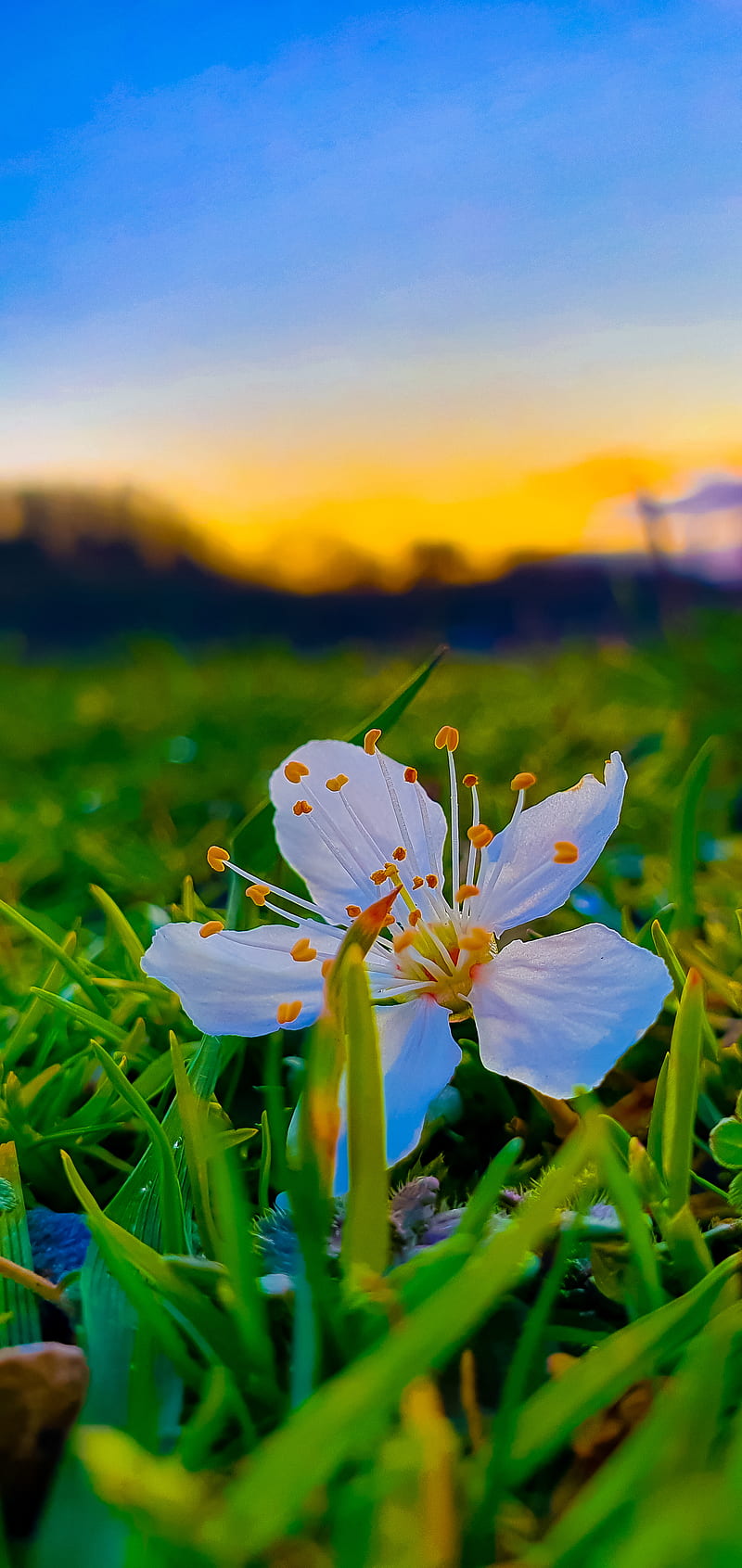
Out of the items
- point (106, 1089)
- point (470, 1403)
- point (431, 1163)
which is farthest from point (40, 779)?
point (470, 1403)

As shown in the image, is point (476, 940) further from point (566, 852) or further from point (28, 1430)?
point (28, 1430)

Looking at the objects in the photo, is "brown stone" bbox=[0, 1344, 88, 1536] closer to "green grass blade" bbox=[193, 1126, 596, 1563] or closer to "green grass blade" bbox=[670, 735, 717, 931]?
"green grass blade" bbox=[193, 1126, 596, 1563]

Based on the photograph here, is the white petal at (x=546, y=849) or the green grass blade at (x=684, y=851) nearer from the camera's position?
the white petal at (x=546, y=849)

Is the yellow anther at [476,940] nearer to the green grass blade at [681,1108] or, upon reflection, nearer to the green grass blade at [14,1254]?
the green grass blade at [681,1108]

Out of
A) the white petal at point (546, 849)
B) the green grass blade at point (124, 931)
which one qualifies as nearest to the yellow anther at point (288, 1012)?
A: the white petal at point (546, 849)

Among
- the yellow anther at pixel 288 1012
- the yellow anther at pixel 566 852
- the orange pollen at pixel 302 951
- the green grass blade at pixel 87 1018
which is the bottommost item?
the green grass blade at pixel 87 1018

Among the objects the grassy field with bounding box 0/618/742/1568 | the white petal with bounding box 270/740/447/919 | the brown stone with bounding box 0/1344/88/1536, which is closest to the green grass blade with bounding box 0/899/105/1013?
the grassy field with bounding box 0/618/742/1568

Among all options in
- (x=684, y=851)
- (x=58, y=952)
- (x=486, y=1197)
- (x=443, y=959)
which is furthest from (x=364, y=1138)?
(x=684, y=851)
